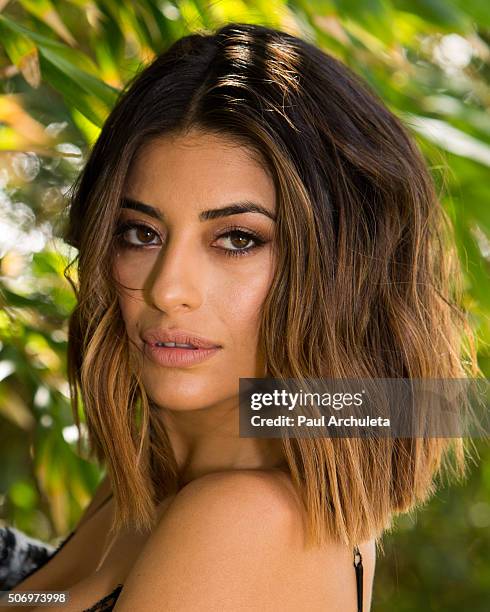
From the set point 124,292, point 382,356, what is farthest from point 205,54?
point 382,356

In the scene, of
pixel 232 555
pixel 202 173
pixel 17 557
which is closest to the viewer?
pixel 232 555

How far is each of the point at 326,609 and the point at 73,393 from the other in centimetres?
53

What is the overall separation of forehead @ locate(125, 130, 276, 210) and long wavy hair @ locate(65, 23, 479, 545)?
0.5 inches

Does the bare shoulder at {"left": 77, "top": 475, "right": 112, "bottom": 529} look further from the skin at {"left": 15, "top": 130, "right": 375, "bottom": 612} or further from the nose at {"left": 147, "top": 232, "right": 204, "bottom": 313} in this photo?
the nose at {"left": 147, "top": 232, "right": 204, "bottom": 313}

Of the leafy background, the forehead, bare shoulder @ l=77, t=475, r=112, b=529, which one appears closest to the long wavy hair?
the forehead

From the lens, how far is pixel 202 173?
974 mm

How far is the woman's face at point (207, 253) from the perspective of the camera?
3.17 feet

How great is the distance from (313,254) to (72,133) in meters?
0.66

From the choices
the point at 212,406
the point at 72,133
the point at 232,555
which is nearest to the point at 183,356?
the point at 212,406

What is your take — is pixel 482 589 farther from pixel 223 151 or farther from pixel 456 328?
pixel 223 151

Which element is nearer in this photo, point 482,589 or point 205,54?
point 205,54

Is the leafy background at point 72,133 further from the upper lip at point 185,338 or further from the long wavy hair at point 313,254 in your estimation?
the upper lip at point 185,338

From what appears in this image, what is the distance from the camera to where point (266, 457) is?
1.05 m

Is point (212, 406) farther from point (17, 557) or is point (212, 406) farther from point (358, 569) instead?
point (17, 557)
